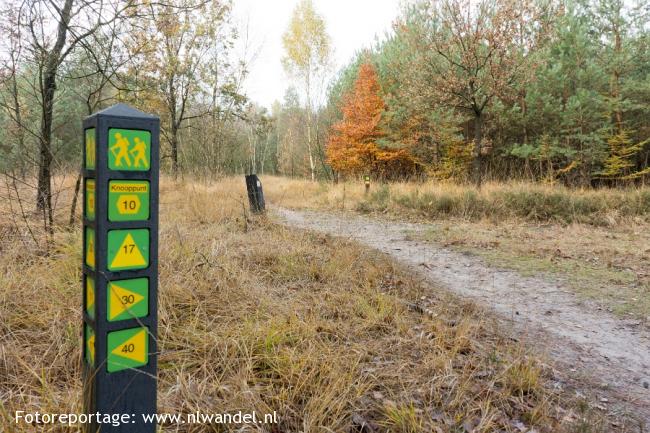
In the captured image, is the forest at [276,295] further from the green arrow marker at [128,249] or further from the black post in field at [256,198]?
the black post in field at [256,198]

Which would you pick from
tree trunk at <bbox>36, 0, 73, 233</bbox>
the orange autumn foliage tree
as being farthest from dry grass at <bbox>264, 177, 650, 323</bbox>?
the orange autumn foliage tree

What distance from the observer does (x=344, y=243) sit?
524 cm

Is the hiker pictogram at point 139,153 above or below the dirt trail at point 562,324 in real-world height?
above

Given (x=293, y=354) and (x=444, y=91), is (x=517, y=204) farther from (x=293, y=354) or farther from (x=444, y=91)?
(x=293, y=354)

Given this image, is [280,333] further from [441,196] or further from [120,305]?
[441,196]

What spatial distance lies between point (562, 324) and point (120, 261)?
11.2 feet

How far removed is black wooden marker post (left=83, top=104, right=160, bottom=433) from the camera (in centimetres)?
106

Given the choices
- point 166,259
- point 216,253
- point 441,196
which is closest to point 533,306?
point 216,253

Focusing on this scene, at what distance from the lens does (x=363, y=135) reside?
1986 centimetres

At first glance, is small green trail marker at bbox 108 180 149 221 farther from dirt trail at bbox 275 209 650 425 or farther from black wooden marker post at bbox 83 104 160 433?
dirt trail at bbox 275 209 650 425

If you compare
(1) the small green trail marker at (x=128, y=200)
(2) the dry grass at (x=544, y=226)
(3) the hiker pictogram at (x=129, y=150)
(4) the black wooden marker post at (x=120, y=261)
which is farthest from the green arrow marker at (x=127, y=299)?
(2) the dry grass at (x=544, y=226)

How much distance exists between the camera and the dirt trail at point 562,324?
236cm

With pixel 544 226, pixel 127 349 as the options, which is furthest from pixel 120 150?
pixel 544 226

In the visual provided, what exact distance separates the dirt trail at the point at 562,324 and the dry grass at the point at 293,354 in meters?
0.32
